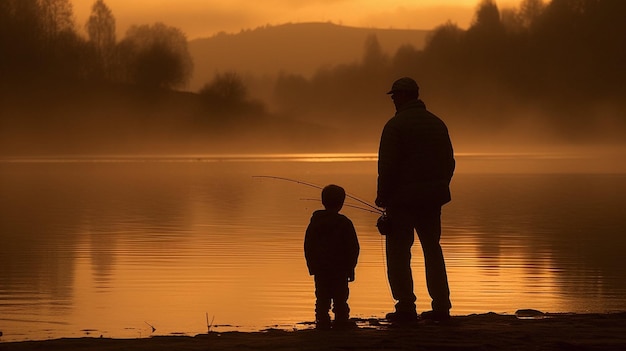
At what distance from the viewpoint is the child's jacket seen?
9.91 meters

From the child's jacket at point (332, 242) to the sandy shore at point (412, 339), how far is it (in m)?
0.58

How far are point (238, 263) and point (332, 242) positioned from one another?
6.91m

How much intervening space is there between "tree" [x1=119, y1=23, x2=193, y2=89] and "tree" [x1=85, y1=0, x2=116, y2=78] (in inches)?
78.0

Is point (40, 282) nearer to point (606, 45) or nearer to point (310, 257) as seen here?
point (310, 257)

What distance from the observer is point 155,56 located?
150625 millimetres

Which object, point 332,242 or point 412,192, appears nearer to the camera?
point 332,242

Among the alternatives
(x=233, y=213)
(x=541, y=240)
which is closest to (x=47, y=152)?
(x=233, y=213)

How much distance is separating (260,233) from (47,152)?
111025 millimetres

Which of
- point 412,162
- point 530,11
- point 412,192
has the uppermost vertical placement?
point 530,11

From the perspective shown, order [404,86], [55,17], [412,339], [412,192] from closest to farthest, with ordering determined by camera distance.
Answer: [412,339] → [412,192] → [404,86] → [55,17]

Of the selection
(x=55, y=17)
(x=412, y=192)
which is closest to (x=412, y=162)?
(x=412, y=192)

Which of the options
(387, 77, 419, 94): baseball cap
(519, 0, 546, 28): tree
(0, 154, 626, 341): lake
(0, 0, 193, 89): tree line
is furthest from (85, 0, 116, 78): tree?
(387, 77, 419, 94): baseball cap

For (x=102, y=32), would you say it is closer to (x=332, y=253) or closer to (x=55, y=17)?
(x=55, y=17)

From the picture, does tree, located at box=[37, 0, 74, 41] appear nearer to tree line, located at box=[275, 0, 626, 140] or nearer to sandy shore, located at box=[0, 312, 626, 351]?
tree line, located at box=[275, 0, 626, 140]
